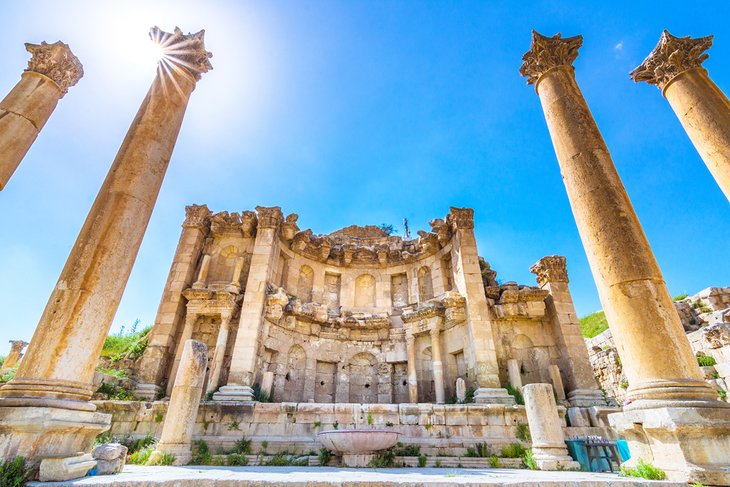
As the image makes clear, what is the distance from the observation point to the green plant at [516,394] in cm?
1352

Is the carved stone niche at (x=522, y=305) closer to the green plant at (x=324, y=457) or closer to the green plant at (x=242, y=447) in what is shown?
the green plant at (x=324, y=457)

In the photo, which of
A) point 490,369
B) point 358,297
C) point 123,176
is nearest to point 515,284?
point 490,369

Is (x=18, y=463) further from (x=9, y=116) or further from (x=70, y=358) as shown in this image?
(x=9, y=116)

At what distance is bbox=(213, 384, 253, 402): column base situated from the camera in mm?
12945

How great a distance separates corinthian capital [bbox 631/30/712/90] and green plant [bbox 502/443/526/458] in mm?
10536

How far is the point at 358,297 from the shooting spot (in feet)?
66.7

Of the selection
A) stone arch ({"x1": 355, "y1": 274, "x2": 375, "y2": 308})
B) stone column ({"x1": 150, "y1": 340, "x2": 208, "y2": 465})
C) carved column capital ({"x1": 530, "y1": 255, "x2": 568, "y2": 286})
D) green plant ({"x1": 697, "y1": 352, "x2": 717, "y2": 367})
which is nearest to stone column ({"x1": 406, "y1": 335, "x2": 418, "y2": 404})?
stone arch ({"x1": 355, "y1": 274, "x2": 375, "y2": 308})

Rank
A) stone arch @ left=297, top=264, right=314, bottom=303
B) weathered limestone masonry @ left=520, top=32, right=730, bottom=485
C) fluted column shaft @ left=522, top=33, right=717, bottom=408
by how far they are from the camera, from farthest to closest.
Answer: stone arch @ left=297, top=264, right=314, bottom=303 → fluted column shaft @ left=522, top=33, right=717, bottom=408 → weathered limestone masonry @ left=520, top=32, right=730, bottom=485

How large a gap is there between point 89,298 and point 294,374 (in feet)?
40.1

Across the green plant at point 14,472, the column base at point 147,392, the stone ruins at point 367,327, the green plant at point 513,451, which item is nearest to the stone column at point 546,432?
the stone ruins at point 367,327

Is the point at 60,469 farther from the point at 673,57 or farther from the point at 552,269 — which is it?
the point at 552,269

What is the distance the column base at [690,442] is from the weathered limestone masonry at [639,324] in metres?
0.01

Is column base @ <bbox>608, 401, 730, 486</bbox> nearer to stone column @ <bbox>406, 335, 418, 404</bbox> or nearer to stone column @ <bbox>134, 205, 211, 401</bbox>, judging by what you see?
stone column @ <bbox>406, 335, 418, 404</bbox>

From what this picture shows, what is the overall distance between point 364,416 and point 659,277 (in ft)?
28.9
